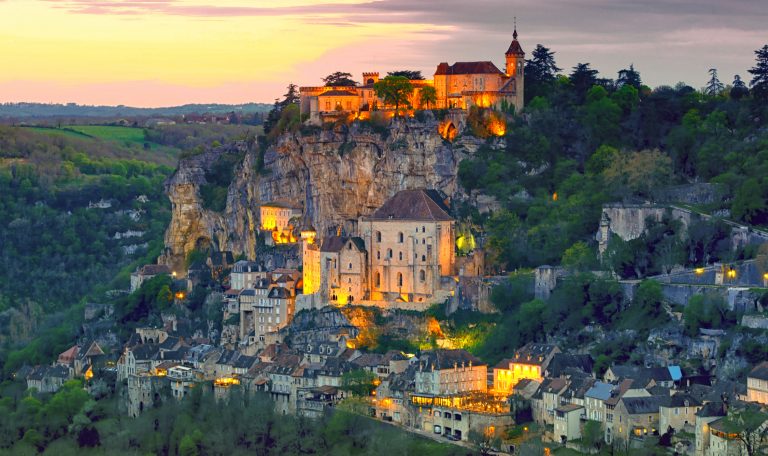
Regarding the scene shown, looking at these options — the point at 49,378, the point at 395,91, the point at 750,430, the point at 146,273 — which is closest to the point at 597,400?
the point at 750,430

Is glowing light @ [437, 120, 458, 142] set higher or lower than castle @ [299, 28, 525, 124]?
lower

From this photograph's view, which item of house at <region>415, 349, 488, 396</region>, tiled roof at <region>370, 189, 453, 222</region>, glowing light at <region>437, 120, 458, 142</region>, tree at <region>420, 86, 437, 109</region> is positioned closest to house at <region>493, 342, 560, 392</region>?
house at <region>415, 349, 488, 396</region>

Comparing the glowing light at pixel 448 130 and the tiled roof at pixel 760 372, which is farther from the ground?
the glowing light at pixel 448 130

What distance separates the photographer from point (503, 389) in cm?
9612

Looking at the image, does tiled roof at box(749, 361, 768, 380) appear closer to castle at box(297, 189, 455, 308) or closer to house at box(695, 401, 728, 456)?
house at box(695, 401, 728, 456)

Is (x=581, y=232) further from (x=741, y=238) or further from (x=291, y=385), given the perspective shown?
(x=291, y=385)

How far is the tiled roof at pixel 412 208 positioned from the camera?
354ft

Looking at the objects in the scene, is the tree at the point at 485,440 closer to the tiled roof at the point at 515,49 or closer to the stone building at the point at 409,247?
the stone building at the point at 409,247

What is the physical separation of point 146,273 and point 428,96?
2160 cm

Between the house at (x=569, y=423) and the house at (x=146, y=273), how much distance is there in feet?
137

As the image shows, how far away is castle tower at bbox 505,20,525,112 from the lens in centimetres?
11900

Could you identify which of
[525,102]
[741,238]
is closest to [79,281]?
[525,102]

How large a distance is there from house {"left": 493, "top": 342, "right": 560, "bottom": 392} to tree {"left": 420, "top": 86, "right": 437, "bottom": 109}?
2451 cm

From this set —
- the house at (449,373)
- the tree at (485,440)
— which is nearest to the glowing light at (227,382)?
the house at (449,373)
